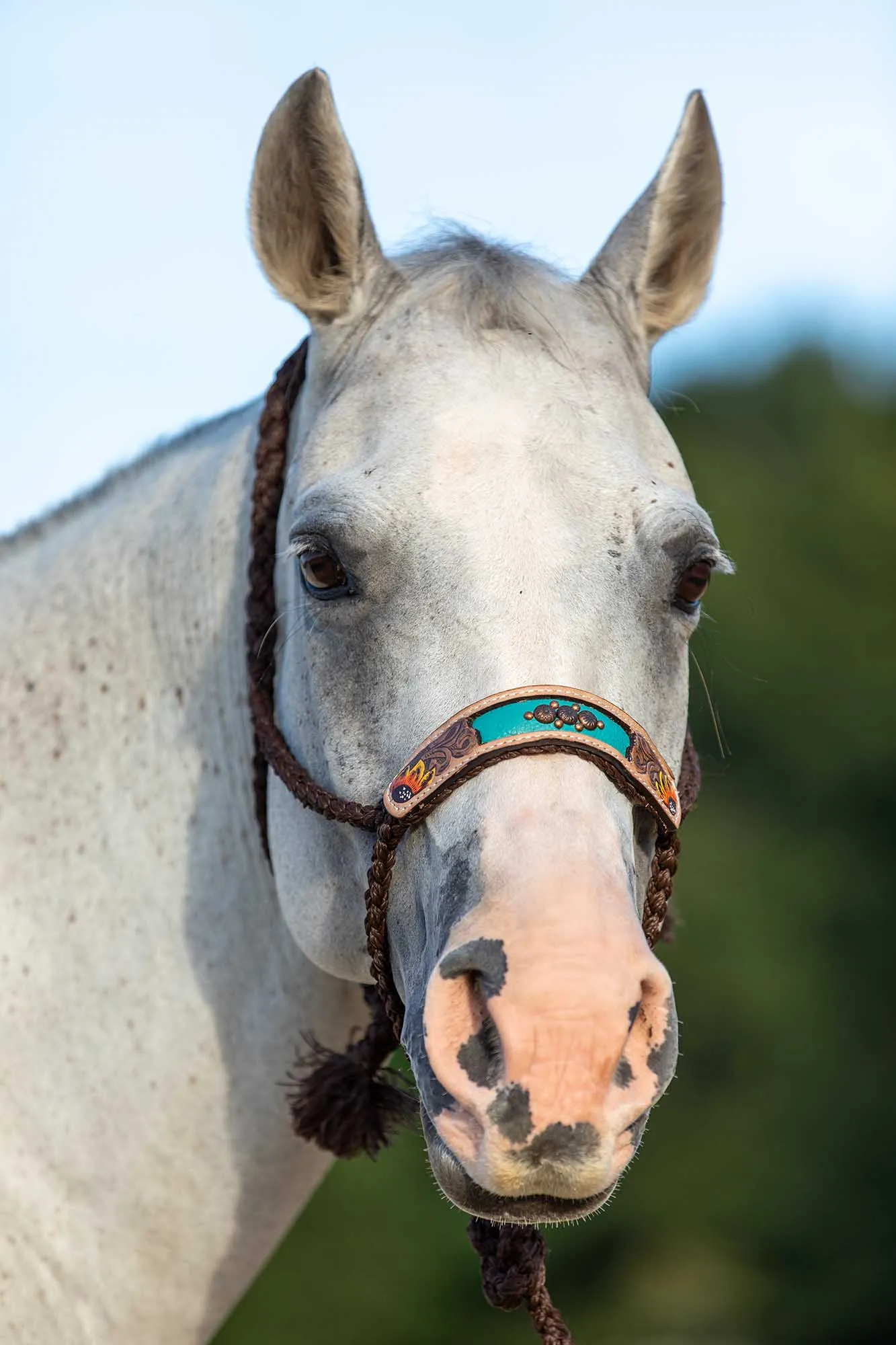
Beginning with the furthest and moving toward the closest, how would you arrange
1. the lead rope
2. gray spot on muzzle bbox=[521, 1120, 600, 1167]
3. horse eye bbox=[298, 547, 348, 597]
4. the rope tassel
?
the rope tassel, horse eye bbox=[298, 547, 348, 597], the lead rope, gray spot on muzzle bbox=[521, 1120, 600, 1167]

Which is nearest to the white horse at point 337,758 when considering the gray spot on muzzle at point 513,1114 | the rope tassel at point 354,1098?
the gray spot on muzzle at point 513,1114

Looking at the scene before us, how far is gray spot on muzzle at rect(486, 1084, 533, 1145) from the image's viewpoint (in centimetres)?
241

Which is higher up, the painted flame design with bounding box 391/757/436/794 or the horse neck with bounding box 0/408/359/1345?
the painted flame design with bounding box 391/757/436/794

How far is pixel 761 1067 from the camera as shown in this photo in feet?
78.3

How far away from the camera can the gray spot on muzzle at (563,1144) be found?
7.90ft

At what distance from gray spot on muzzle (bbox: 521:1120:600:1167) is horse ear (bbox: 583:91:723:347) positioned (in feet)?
6.97

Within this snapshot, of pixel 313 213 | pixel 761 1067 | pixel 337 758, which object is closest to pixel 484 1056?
pixel 337 758

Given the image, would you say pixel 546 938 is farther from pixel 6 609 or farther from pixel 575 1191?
pixel 6 609

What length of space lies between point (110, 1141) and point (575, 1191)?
139cm

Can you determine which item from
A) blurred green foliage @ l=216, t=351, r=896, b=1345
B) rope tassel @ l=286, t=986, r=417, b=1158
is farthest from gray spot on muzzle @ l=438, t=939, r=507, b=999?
blurred green foliage @ l=216, t=351, r=896, b=1345

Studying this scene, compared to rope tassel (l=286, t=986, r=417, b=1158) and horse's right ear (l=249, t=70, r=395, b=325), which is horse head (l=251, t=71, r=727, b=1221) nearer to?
horse's right ear (l=249, t=70, r=395, b=325)

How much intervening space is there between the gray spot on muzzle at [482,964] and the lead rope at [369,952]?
17.2 inches

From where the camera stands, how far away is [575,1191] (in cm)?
247

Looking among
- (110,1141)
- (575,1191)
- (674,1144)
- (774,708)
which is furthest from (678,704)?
(774,708)
